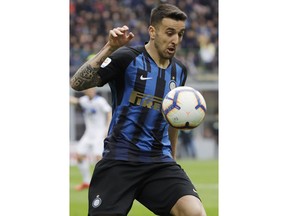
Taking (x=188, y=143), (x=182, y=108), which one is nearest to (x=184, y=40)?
(x=188, y=143)

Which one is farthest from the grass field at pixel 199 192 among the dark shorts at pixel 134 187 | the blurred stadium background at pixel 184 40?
the blurred stadium background at pixel 184 40

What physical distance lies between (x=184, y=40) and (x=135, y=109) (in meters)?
21.7

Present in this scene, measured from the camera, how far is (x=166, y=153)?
19.7 feet

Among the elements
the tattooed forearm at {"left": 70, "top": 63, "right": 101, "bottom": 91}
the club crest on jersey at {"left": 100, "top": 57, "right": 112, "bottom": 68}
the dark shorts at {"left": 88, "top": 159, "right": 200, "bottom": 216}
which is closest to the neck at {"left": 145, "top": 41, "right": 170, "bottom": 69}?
the club crest on jersey at {"left": 100, "top": 57, "right": 112, "bottom": 68}

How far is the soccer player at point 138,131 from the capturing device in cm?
574

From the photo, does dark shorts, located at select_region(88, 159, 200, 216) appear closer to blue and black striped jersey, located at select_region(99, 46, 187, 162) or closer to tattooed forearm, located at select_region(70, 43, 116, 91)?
blue and black striped jersey, located at select_region(99, 46, 187, 162)

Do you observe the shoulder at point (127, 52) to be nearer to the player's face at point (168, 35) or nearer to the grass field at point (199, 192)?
the player's face at point (168, 35)

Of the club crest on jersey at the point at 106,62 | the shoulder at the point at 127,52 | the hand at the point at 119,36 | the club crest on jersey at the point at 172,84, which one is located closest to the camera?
the hand at the point at 119,36

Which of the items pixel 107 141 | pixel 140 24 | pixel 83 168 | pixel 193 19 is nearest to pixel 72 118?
pixel 140 24

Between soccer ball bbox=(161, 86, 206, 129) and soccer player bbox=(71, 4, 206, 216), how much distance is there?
293 millimetres

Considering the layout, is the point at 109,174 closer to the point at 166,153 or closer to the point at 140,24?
the point at 166,153

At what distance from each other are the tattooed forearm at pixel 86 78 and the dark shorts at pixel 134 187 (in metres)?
0.72

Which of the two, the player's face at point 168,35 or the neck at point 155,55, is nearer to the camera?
the player's face at point 168,35

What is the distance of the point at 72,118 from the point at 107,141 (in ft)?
60.4
